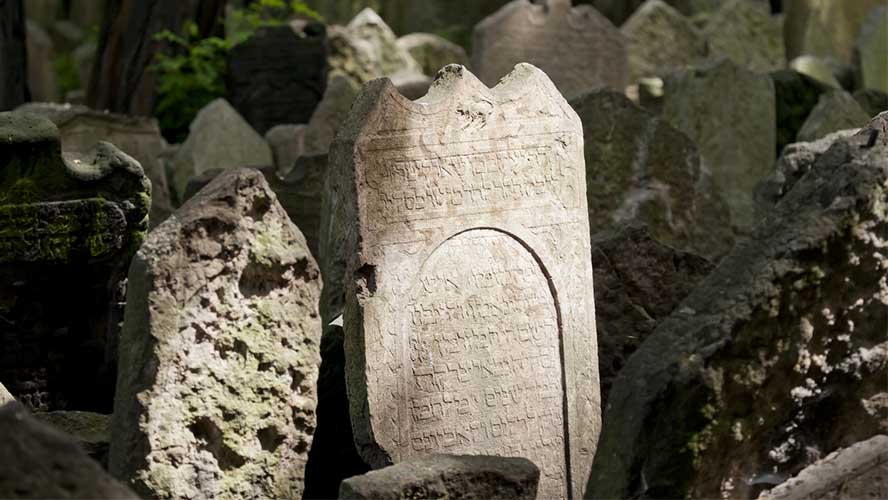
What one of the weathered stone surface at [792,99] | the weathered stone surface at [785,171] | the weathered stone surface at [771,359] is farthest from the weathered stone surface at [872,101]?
the weathered stone surface at [771,359]

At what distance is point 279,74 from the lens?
40.7 feet

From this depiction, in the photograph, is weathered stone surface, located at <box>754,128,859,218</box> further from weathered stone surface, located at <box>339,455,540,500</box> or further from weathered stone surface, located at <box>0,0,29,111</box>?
weathered stone surface, located at <box>0,0,29,111</box>

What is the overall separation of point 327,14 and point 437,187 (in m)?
13.0

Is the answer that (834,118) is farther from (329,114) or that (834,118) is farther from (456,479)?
(456,479)

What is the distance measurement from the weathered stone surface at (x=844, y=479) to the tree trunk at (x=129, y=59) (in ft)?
31.4

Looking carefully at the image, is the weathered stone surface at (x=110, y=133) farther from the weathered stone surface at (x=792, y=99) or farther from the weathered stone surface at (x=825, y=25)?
the weathered stone surface at (x=825, y=25)

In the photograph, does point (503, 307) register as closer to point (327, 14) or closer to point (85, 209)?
point (85, 209)

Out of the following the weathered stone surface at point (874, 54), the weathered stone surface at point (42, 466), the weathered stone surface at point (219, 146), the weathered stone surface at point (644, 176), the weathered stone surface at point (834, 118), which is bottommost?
the weathered stone surface at point (42, 466)

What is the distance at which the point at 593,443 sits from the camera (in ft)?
19.0

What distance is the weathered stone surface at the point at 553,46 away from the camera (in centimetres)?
1123

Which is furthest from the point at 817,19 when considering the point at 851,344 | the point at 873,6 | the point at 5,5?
the point at 851,344

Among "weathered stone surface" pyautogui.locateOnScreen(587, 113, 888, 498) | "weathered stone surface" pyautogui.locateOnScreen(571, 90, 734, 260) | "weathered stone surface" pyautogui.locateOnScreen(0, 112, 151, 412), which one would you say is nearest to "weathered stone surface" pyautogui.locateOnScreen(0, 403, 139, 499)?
"weathered stone surface" pyautogui.locateOnScreen(587, 113, 888, 498)

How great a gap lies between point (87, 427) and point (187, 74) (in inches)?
326

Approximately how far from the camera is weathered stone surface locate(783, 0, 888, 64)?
1616 centimetres
